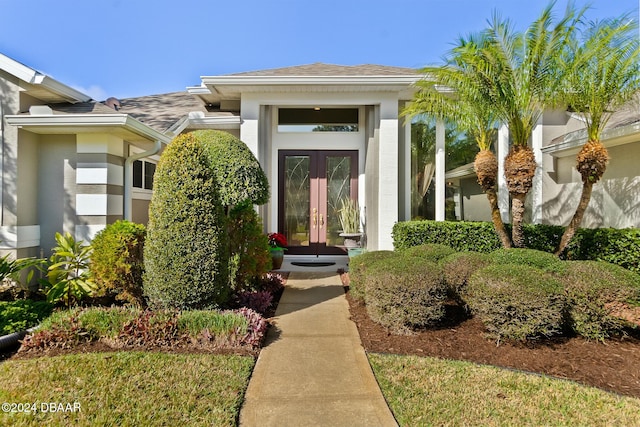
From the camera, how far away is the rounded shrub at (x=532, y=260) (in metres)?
4.62

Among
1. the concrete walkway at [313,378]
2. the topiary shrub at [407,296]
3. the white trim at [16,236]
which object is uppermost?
the white trim at [16,236]

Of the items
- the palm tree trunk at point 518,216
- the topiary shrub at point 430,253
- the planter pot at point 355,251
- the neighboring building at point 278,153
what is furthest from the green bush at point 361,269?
the planter pot at point 355,251

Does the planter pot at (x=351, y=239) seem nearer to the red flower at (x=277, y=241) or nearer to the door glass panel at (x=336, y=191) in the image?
the door glass panel at (x=336, y=191)

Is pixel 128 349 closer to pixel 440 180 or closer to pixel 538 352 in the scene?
pixel 538 352

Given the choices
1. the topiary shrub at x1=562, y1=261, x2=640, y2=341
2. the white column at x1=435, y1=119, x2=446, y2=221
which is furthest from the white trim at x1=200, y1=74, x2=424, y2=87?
the topiary shrub at x1=562, y1=261, x2=640, y2=341

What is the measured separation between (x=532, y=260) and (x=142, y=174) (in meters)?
7.67

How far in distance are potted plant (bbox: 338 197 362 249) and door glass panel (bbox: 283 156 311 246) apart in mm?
1030

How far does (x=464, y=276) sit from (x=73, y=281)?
5.65 metres

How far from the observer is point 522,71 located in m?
5.29

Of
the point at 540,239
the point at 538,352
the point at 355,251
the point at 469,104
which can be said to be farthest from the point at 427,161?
the point at 538,352

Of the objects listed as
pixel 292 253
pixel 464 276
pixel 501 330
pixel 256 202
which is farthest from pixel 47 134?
pixel 501 330

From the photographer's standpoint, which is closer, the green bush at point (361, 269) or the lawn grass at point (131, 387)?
the lawn grass at point (131, 387)

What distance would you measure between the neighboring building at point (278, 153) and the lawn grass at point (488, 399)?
4554 millimetres

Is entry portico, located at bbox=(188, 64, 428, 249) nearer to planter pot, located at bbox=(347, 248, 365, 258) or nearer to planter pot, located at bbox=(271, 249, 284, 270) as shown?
planter pot, located at bbox=(347, 248, 365, 258)
